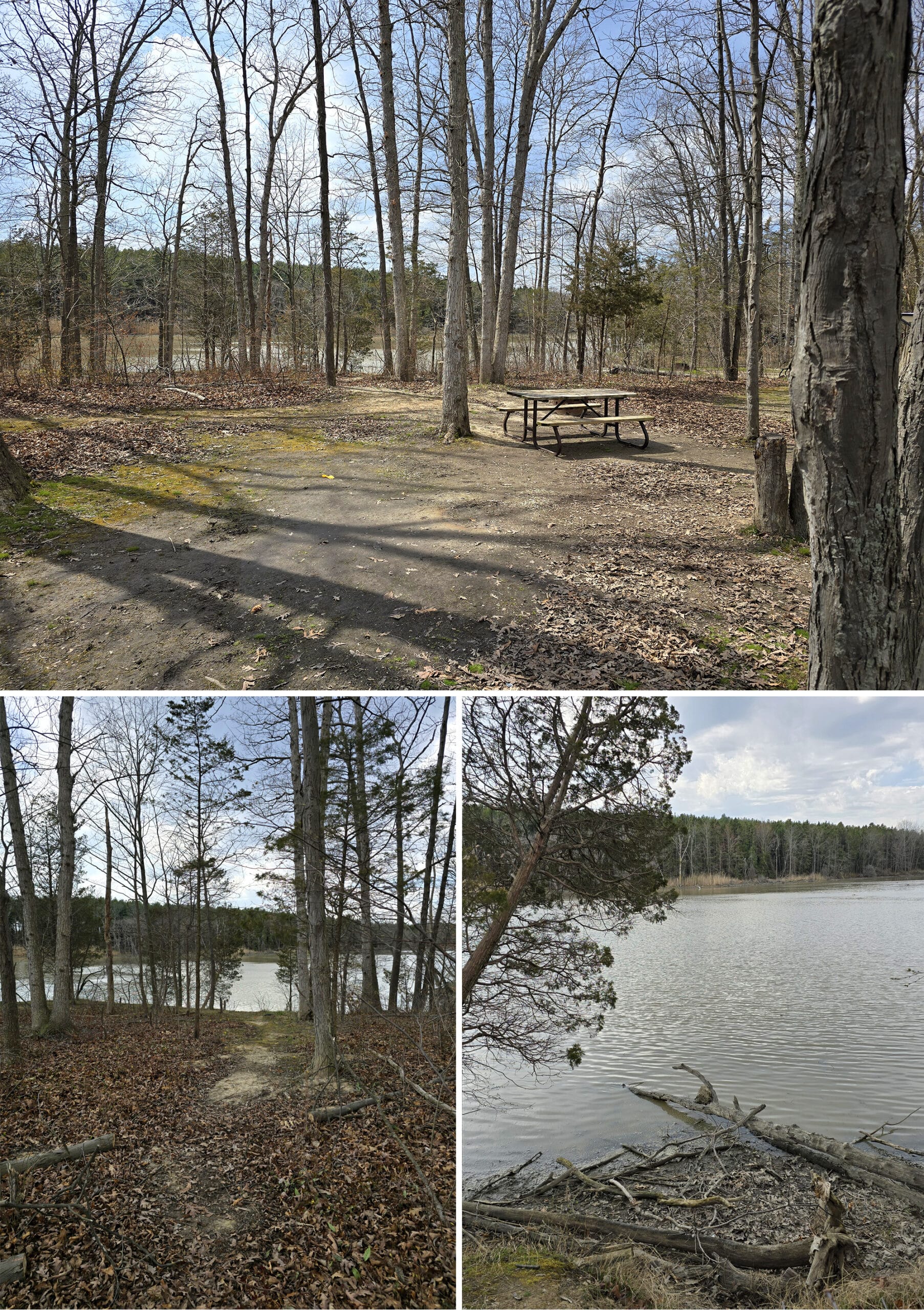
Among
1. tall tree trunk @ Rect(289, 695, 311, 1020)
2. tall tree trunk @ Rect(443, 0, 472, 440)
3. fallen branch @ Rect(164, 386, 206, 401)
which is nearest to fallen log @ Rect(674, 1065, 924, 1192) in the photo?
tall tree trunk @ Rect(289, 695, 311, 1020)

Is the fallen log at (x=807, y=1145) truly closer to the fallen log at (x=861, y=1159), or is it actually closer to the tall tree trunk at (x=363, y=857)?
the fallen log at (x=861, y=1159)

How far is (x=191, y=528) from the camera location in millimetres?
6828

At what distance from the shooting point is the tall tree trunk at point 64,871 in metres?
3.53

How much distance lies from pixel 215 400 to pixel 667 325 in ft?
50.3

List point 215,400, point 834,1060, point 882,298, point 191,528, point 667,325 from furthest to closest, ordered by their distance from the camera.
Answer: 1. point 667,325
2. point 215,400
3. point 191,528
4. point 834,1060
5. point 882,298

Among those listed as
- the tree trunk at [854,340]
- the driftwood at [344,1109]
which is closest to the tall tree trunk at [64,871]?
the driftwood at [344,1109]

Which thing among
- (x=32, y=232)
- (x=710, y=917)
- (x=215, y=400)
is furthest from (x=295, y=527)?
(x=32, y=232)

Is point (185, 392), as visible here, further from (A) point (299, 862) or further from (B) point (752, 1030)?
(B) point (752, 1030)

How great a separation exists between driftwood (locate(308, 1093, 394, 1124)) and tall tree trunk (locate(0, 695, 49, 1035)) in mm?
1264

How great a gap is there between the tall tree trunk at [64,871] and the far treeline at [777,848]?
2.65 metres

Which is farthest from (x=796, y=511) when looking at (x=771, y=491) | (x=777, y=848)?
(x=777, y=848)

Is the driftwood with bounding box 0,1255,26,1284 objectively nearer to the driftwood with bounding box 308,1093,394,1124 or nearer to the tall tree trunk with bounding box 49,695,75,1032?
the tall tree trunk with bounding box 49,695,75,1032

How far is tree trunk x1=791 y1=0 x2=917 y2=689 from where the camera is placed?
2.74 metres

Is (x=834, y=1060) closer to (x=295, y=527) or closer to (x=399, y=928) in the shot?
(x=399, y=928)
